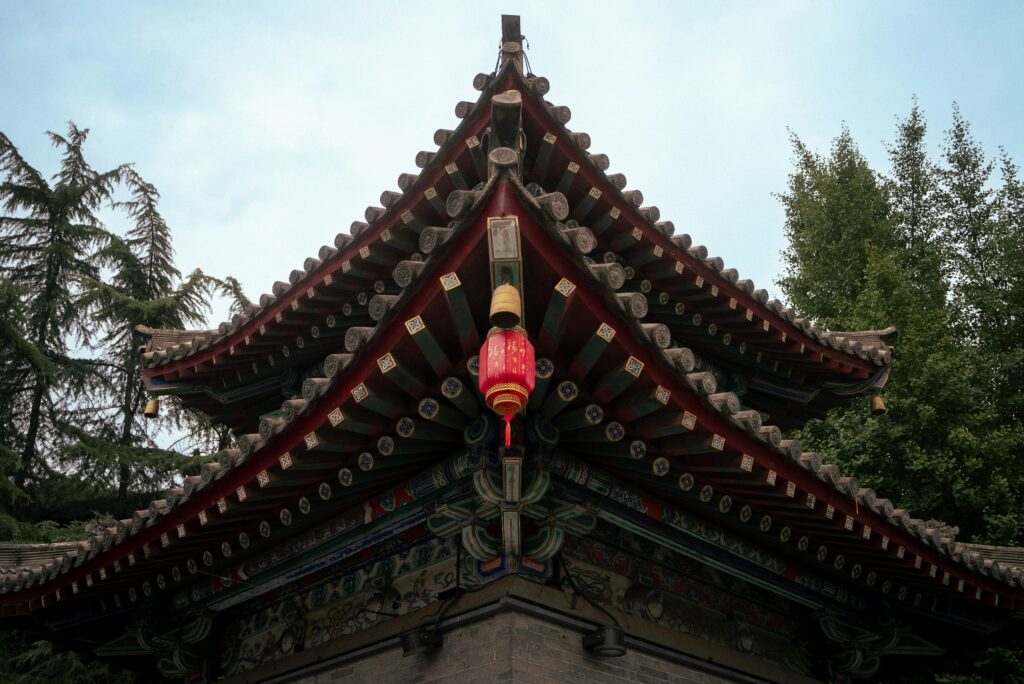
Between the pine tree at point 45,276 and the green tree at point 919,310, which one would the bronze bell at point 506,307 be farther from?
the pine tree at point 45,276

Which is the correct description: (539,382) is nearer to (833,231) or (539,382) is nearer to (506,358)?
(506,358)

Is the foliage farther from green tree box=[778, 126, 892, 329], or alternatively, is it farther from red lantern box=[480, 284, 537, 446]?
red lantern box=[480, 284, 537, 446]

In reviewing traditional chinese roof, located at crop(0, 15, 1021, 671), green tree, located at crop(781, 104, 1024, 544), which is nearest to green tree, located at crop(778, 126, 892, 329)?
green tree, located at crop(781, 104, 1024, 544)

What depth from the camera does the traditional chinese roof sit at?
15.7 feet

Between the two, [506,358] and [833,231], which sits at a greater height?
[833,231]

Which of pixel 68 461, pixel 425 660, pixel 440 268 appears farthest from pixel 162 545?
pixel 68 461

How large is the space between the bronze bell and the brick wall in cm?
174

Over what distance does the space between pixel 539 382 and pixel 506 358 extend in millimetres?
649

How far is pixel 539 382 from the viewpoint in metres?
→ 5.03

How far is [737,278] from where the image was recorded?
25.7ft

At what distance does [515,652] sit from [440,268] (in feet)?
6.90

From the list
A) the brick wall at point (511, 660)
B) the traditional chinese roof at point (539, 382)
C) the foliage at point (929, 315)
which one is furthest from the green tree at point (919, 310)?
the brick wall at point (511, 660)

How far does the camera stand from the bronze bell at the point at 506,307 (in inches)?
172

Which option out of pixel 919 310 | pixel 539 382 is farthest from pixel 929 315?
pixel 539 382
